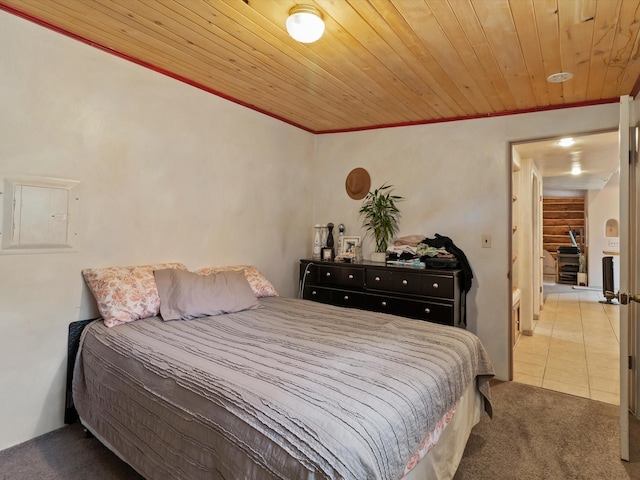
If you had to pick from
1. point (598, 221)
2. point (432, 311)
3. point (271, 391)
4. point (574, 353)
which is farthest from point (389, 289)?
point (598, 221)

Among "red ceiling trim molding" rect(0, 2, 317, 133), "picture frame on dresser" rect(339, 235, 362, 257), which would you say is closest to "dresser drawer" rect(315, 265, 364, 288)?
"picture frame on dresser" rect(339, 235, 362, 257)

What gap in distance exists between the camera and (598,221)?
7.94 m

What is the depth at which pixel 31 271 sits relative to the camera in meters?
2.04

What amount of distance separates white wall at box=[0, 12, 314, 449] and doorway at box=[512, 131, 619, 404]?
272 centimetres

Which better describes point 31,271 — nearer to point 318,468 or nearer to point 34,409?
point 34,409

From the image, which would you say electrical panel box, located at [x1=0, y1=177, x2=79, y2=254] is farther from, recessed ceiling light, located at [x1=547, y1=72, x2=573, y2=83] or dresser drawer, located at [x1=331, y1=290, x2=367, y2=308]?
recessed ceiling light, located at [x1=547, y1=72, x2=573, y2=83]

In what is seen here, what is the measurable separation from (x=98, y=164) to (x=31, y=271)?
74cm

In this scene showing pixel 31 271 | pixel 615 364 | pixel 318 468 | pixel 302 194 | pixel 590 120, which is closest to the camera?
pixel 318 468

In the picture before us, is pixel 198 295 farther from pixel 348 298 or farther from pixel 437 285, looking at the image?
pixel 437 285

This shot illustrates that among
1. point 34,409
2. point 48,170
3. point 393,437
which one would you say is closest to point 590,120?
point 393,437

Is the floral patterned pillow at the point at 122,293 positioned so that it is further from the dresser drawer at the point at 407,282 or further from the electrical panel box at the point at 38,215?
the dresser drawer at the point at 407,282

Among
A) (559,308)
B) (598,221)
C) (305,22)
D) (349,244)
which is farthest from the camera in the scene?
(598,221)

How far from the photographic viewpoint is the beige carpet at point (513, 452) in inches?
72.7

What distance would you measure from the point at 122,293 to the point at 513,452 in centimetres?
245
